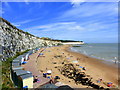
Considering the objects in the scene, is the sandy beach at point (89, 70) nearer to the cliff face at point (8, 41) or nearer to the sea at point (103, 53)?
the sea at point (103, 53)

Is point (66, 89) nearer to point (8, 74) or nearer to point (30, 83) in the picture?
point (30, 83)

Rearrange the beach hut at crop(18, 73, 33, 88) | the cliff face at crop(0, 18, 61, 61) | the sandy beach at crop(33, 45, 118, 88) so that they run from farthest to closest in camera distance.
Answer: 1. the cliff face at crop(0, 18, 61, 61)
2. the sandy beach at crop(33, 45, 118, 88)
3. the beach hut at crop(18, 73, 33, 88)

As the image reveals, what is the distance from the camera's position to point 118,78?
12625 millimetres

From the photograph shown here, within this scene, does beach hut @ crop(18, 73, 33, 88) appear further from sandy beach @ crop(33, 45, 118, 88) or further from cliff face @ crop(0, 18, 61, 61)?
cliff face @ crop(0, 18, 61, 61)

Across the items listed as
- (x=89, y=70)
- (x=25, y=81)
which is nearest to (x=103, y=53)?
(x=89, y=70)

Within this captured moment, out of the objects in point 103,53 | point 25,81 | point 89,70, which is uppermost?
point 25,81

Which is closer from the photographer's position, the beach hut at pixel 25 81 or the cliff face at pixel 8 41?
the beach hut at pixel 25 81

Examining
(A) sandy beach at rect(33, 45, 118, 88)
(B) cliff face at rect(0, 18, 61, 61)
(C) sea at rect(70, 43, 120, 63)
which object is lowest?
(A) sandy beach at rect(33, 45, 118, 88)

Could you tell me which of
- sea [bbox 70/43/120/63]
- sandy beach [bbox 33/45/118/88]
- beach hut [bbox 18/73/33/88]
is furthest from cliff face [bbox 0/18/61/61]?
sea [bbox 70/43/120/63]

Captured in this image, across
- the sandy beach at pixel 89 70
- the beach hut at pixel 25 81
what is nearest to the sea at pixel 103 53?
the sandy beach at pixel 89 70

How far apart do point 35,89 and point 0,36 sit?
12601mm

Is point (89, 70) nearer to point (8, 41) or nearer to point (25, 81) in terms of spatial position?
point (25, 81)

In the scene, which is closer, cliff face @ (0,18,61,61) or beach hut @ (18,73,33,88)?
beach hut @ (18,73,33,88)

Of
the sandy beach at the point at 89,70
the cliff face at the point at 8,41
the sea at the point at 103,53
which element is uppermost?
the cliff face at the point at 8,41
